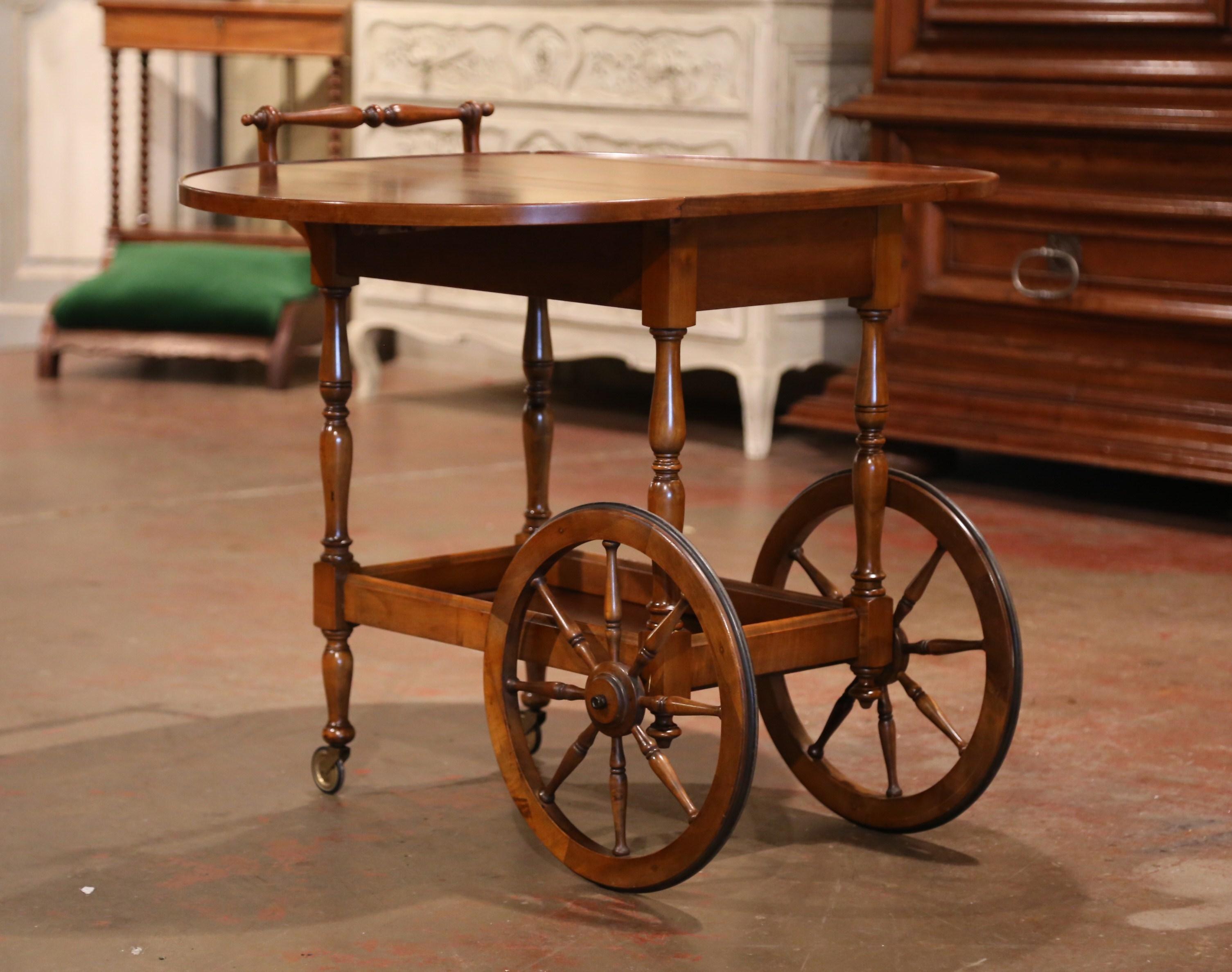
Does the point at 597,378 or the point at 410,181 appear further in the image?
the point at 597,378

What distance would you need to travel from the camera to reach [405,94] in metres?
5.64

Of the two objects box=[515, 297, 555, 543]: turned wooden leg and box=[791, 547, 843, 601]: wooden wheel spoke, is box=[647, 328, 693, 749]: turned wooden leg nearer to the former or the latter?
box=[791, 547, 843, 601]: wooden wheel spoke

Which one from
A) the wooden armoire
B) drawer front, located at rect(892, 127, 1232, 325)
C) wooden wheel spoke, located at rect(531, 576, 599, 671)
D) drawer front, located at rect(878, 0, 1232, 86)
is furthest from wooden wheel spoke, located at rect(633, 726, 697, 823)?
drawer front, located at rect(878, 0, 1232, 86)

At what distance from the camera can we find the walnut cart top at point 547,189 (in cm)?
186

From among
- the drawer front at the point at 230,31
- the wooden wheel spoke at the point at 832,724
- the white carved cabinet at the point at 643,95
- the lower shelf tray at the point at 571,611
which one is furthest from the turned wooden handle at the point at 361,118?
the drawer front at the point at 230,31

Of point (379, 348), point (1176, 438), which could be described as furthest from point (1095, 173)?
point (379, 348)

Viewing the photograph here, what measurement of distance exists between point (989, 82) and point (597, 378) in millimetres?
2064

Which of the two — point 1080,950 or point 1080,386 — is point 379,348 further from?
point 1080,950

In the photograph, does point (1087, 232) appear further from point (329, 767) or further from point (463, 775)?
point (329, 767)

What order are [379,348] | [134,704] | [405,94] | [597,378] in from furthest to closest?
[379,348], [597,378], [405,94], [134,704]

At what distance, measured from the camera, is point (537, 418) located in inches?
104

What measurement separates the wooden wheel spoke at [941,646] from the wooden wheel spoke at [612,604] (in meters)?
0.41

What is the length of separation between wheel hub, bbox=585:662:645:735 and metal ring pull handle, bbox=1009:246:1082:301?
2.57 metres

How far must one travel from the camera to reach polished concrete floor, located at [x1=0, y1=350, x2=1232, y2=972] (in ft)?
6.53
